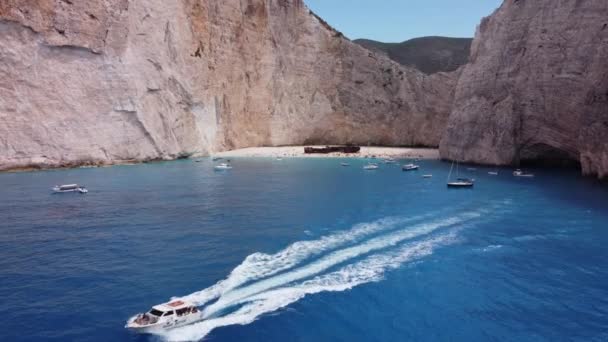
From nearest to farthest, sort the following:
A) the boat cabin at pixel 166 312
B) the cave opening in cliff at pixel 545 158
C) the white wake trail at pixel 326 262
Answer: the boat cabin at pixel 166 312, the white wake trail at pixel 326 262, the cave opening in cliff at pixel 545 158

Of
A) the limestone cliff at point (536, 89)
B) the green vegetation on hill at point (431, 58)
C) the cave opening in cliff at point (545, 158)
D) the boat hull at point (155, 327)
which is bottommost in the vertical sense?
Result: the boat hull at point (155, 327)

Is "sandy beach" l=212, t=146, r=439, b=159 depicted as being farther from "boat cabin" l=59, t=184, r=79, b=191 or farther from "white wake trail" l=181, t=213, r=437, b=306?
"white wake trail" l=181, t=213, r=437, b=306

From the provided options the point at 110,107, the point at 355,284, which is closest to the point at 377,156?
the point at 110,107

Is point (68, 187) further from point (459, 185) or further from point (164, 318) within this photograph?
point (459, 185)

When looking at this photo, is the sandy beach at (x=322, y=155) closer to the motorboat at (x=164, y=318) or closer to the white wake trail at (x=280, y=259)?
the white wake trail at (x=280, y=259)

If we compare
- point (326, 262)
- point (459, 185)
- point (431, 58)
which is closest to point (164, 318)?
point (326, 262)

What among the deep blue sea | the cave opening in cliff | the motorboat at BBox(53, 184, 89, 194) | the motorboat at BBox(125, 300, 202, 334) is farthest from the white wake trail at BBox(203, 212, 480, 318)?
the cave opening in cliff

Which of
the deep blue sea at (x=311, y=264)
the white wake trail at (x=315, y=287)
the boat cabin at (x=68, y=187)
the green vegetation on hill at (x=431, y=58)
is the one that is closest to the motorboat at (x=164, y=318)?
the white wake trail at (x=315, y=287)
